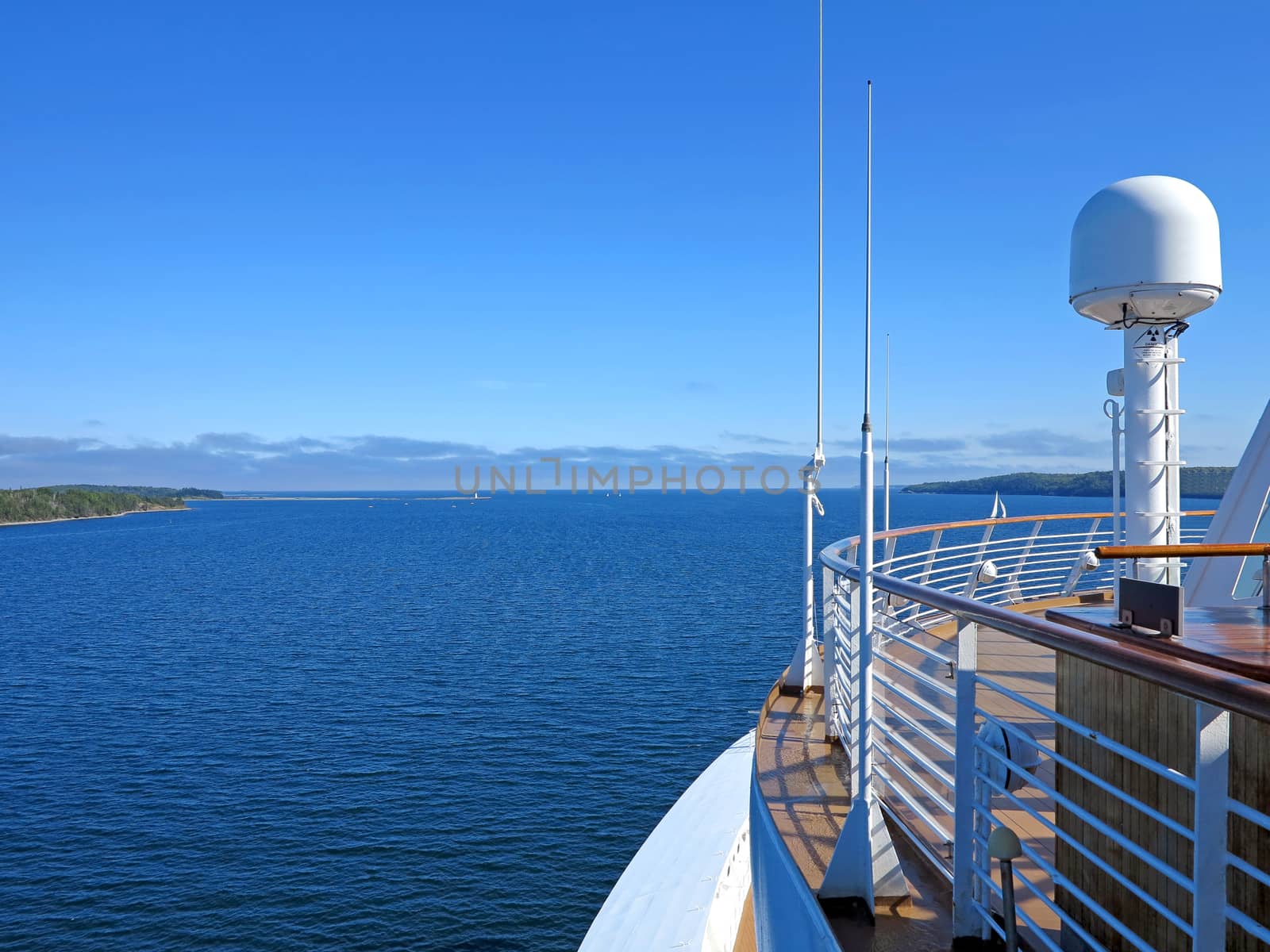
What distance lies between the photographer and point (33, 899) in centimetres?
1320

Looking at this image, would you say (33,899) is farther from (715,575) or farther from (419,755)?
(715,575)

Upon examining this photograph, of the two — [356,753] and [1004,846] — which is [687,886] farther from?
[356,753]

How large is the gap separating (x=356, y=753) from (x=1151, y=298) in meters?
17.3

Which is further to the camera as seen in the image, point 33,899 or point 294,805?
point 294,805

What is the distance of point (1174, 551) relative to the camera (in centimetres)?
184

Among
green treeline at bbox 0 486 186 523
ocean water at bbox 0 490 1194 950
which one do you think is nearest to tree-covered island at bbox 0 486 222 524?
green treeline at bbox 0 486 186 523

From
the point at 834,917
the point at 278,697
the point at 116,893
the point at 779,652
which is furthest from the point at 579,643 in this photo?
the point at 834,917

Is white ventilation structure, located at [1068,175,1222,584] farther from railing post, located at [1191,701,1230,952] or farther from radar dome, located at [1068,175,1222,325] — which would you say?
railing post, located at [1191,701,1230,952]

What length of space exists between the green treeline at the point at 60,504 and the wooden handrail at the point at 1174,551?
515 ft

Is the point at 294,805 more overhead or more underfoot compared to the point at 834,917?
more underfoot

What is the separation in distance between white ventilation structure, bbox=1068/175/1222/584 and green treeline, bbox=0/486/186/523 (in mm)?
155348

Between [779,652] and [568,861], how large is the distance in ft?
43.9

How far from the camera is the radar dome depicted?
533 centimetres

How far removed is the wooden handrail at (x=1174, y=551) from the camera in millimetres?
2029
